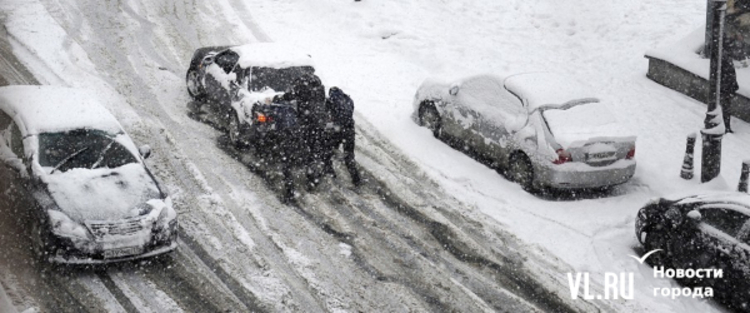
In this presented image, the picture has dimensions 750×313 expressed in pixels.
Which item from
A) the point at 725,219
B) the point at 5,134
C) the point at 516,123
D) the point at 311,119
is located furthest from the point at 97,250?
the point at 725,219

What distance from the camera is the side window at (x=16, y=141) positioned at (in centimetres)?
1009

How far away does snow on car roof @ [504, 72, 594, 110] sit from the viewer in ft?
41.8

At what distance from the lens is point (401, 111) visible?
15.5 m

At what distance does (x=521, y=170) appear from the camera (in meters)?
12.4

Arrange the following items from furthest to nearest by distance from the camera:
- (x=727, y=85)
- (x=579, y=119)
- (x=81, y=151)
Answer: (x=727, y=85), (x=579, y=119), (x=81, y=151)

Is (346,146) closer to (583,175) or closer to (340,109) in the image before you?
(340,109)

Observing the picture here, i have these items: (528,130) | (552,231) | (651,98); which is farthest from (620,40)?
(552,231)

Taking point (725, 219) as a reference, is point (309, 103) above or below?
above

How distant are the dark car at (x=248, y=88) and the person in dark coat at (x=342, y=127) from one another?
623 mm

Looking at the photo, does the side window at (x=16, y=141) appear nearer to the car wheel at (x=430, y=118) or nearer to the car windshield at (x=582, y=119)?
the car wheel at (x=430, y=118)

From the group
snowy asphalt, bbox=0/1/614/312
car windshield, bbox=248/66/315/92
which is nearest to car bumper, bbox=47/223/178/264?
snowy asphalt, bbox=0/1/614/312

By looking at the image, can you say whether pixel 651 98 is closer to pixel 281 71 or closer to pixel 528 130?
pixel 528 130

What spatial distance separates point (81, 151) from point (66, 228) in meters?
1.57

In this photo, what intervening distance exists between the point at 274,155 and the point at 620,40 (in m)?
10.0
